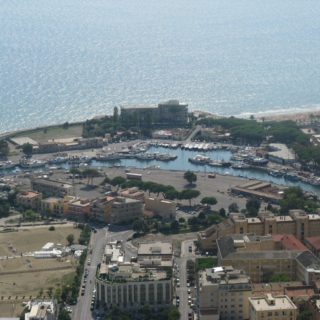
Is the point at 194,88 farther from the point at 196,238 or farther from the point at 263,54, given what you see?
the point at 196,238

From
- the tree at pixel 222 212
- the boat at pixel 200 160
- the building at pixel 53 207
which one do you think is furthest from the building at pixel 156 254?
the boat at pixel 200 160

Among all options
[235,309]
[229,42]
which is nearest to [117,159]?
[235,309]

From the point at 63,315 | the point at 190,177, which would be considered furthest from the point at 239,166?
the point at 63,315

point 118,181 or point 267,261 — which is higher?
point 118,181

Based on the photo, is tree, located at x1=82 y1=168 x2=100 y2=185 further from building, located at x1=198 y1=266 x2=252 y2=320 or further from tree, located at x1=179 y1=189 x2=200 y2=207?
building, located at x1=198 y1=266 x2=252 y2=320

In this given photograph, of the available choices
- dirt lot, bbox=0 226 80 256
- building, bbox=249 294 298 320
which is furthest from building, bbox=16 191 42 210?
building, bbox=249 294 298 320

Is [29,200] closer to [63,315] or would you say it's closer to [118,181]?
[118,181]
